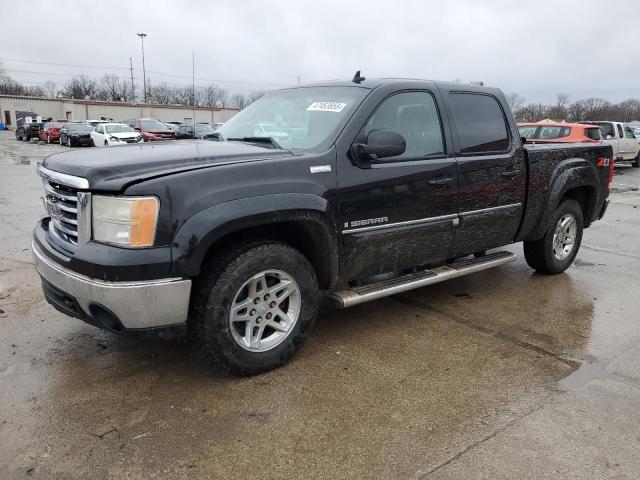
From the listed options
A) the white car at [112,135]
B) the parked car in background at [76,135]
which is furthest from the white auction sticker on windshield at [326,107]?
the parked car in background at [76,135]

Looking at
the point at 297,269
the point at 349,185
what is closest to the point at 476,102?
the point at 349,185

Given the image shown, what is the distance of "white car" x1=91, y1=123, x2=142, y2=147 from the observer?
27.1 m

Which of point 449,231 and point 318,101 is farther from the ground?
point 318,101

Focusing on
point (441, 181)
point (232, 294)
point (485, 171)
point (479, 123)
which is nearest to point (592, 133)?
point (479, 123)

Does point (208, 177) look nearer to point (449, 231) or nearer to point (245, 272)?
point (245, 272)

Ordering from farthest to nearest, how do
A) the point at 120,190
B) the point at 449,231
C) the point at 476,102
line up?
the point at 476,102 → the point at 449,231 → the point at 120,190

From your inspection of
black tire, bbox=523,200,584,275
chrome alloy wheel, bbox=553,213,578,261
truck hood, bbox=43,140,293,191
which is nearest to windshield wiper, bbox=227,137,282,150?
truck hood, bbox=43,140,293,191

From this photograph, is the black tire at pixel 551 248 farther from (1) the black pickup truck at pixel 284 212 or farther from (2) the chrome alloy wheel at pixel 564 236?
(1) the black pickup truck at pixel 284 212

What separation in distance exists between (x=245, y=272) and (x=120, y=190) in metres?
0.85

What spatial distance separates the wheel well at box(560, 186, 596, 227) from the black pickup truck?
1.07 meters

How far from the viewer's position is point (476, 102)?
4.72 m

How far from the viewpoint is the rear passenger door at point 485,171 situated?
14.5 feet

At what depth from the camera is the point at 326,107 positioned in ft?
13.0

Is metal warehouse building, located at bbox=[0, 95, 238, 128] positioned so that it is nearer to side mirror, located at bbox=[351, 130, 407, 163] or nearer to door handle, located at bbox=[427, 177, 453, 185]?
door handle, located at bbox=[427, 177, 453, 185]
